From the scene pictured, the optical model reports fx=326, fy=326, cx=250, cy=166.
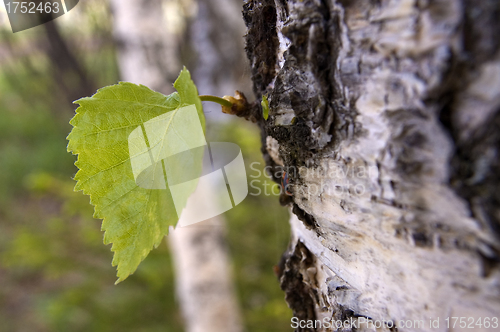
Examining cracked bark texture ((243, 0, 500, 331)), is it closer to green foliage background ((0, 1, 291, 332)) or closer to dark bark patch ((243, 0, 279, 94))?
dark bark patch ((243, 0, 279, 94))

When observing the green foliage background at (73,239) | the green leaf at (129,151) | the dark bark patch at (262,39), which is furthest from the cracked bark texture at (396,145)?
the green foliage background at (73,239)

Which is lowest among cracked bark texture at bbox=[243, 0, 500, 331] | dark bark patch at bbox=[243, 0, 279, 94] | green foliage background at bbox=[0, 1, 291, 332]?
green foliage background at bbox=[0, 1, 291, 332]

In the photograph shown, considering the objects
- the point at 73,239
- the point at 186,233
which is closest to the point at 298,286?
the point at 186,233

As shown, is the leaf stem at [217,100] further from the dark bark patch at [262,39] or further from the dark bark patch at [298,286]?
the dark bark patch at [298,286]

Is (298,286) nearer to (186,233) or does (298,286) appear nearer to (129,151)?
(129,151)

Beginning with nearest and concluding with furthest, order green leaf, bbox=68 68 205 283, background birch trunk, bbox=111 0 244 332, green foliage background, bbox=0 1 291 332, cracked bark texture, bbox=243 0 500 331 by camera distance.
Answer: cracked bark texture, bbox=243 0 500 331 → green leaf, bbox=68 68 205 283 → background birch trunk, bbox=111 0 244 332 → green foliage background, bbox=0 1 291 332

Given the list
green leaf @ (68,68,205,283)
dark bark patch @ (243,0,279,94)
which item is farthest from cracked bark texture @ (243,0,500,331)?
green leaf @ (68,68,205,283)
